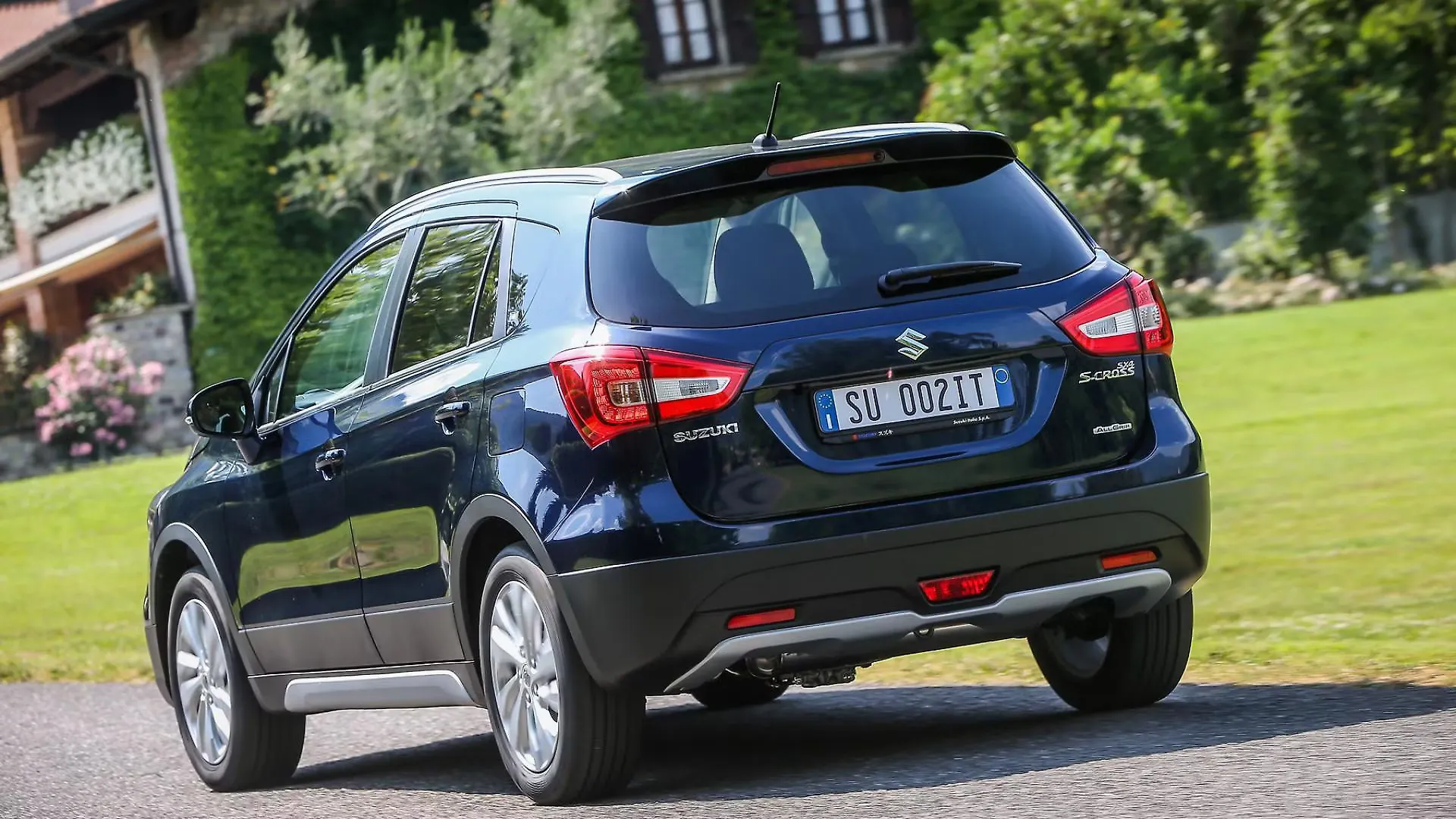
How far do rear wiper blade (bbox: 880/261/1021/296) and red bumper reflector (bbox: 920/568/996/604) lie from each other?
74 cm

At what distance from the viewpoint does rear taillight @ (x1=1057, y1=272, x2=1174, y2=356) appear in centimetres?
584

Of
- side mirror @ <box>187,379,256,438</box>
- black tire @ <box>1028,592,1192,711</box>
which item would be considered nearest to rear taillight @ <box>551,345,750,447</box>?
black tire @ <box>1028,592,1192,711</box>

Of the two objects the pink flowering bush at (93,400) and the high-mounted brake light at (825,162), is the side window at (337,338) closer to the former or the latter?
the high-mounted brake light at (825,162)

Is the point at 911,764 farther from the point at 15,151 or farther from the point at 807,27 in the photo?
the point at 15,151

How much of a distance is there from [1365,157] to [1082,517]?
1850cm

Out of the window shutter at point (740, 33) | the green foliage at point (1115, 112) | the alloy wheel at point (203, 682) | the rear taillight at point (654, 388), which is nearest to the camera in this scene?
the rear taillight at point (654, 388)

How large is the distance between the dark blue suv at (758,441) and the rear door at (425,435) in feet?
0.04

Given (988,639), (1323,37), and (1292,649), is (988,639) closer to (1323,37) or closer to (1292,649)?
(1292,649)

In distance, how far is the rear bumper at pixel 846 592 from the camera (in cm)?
552

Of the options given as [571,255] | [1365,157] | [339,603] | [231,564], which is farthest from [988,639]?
[1365,157]

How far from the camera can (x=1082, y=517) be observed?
18.9 ft

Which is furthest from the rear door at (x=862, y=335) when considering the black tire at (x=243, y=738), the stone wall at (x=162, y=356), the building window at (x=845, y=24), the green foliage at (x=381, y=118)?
the building window at (x=845, y=24)

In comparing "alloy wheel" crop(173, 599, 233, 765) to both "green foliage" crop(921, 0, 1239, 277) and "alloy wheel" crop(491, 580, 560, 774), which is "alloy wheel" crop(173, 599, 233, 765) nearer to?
"alloy wheel" crop(491, 580, 560, 774)

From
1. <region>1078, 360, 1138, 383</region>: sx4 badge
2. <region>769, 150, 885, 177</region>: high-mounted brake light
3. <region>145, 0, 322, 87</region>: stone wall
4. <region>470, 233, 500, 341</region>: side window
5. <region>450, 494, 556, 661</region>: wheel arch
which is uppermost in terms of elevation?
<region>145, 0, 322, 87</region>: stone wall
